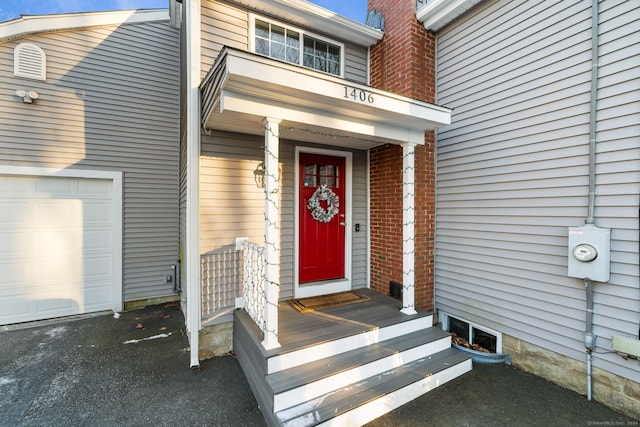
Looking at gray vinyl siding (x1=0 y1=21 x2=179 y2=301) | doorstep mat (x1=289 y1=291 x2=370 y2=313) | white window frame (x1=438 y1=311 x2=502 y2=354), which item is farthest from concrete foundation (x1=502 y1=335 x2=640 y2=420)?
gray vinyl siding (x1=0 y1=21 x2=179 y2=301)

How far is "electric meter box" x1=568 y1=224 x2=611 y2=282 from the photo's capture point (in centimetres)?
240

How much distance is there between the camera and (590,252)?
243cm

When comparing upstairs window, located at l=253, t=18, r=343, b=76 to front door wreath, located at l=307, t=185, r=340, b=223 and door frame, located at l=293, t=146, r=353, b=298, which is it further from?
front door wreath, located at l=307, t=185, r=340, b=223

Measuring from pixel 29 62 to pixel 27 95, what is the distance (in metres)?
0.54

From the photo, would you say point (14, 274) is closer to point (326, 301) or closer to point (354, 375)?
point (326, 301)

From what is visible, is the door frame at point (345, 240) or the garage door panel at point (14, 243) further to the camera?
the garage door panel at point (14, 243)

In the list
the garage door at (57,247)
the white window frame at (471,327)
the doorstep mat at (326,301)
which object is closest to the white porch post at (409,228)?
the doorstep mat at (326,301)

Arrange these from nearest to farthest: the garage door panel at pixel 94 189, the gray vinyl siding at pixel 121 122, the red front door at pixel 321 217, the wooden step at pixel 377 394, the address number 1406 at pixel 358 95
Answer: the wooden step at pixel 377 394
the address number 1406 at pixel 358 95
the red front door at pixel 321 217
the gray vinyl siding at pixel 121 122
the garage door panel at pixel 94 189

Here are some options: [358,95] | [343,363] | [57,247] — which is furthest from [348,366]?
[57,247]

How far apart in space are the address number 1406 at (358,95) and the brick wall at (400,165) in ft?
4.60

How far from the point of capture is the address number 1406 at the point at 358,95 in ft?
8.52

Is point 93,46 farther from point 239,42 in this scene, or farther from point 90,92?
→ point 239,42

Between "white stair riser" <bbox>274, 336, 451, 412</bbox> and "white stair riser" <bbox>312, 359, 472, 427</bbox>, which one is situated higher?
"white stair riser" <bbox>274, 336, 451, 412</bbox>

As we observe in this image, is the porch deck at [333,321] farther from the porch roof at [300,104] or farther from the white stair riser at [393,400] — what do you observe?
the porch roof at [300,104]
